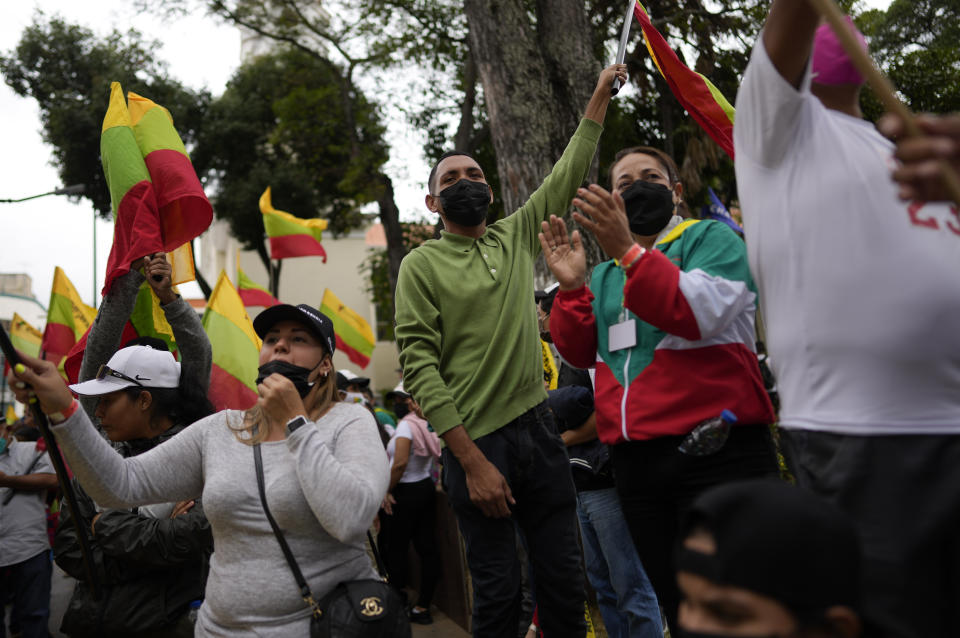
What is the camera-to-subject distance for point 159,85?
70.4ft

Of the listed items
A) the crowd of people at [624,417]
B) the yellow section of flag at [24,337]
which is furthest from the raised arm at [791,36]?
the yellow section of flag at [24,337]

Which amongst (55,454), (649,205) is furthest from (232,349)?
(649,205)

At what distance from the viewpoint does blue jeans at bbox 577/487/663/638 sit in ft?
10.6

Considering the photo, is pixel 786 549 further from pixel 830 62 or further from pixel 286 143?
pixel 286 143

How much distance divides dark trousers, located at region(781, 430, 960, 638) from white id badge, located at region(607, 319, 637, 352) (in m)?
1.04

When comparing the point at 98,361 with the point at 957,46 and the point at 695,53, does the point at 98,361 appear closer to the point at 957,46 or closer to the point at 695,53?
the point at 695,53

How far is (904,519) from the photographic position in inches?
59.8

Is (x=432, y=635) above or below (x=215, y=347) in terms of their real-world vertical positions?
below

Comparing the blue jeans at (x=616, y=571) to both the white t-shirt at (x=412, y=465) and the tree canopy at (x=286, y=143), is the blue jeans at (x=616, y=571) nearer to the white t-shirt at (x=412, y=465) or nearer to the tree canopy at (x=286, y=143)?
the white t-shirt at (x=412, y=465)

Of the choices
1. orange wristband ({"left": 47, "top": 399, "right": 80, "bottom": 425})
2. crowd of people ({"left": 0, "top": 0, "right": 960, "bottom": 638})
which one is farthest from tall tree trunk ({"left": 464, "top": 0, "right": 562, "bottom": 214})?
orange wristband ({"left": 47, "top": 399, "right": 80, "bottom": 425})

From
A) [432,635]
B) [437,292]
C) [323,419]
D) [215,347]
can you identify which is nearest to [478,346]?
[437,292]

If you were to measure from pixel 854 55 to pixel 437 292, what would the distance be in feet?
6.19

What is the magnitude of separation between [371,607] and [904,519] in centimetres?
150

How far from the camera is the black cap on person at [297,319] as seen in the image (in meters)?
2.87
